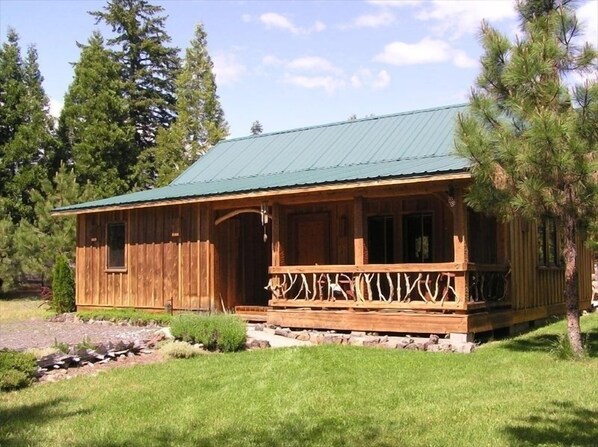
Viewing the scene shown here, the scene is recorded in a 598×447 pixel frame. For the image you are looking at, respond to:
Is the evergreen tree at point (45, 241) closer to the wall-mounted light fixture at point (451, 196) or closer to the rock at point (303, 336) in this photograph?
the rock at point (303, 336)

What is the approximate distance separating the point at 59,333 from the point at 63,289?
4.62m

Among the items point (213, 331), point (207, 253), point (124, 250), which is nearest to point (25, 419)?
point (213, 331)

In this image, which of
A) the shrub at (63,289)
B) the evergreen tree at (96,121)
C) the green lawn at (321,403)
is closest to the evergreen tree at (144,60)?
the evergreen tree at (96,121)

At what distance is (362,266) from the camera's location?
12758 mm

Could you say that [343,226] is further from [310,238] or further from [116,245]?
[116,245]

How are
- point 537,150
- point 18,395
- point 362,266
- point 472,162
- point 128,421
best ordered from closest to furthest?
point 128,421
point 18,395
point 537,150
point 472,162
point 362,266

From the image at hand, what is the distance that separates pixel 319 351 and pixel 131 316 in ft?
23.0

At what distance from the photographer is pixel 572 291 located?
33.8 feet

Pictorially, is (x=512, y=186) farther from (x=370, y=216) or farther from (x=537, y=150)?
(x=370, y=216)

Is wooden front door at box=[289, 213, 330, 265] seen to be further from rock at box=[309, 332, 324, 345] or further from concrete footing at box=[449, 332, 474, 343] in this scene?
concrete footing at box=[449, 332, 474, 343]

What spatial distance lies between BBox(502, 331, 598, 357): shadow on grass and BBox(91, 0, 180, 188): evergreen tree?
104 ft

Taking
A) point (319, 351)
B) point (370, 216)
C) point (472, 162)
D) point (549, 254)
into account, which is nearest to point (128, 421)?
point (319, 351)

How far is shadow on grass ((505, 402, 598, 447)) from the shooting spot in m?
5.88

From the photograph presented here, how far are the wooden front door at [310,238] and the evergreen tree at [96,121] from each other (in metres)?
17.8
